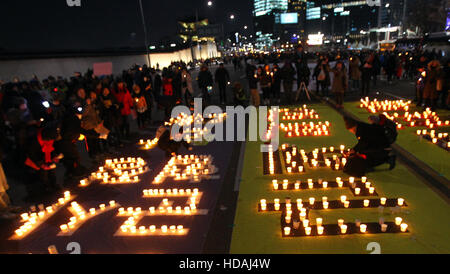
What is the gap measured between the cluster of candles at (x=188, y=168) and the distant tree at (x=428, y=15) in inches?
2316

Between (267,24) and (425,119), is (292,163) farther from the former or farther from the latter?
(267,24)

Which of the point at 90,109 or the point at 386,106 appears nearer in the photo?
the point at 90,109

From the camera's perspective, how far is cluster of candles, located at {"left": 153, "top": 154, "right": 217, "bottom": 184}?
7.08m

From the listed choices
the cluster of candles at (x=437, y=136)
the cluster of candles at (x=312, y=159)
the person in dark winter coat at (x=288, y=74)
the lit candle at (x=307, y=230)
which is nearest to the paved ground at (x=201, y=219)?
the lit candle at (x=307, y=230)

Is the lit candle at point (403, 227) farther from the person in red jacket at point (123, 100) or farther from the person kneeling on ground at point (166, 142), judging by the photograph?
the person in red jacket at point (123, 100)

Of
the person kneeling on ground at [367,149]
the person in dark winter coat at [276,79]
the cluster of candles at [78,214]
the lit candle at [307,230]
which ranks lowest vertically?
the cluster of candles at [78,214]

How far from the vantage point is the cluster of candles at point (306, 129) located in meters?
10.0

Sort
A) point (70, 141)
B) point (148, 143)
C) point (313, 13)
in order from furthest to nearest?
1. point (313, 13)
2. point (148, 143)
3. point (70, 141)

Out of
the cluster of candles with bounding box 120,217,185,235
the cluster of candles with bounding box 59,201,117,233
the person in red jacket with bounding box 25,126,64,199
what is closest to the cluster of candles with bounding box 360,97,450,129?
the cluster of candles with bounding box 120,217,185,235

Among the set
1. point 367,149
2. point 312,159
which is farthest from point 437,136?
point 312,159

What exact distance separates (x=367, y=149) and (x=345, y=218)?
200 cm

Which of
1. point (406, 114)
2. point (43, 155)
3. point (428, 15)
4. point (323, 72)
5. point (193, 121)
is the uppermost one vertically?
point (428, 15)

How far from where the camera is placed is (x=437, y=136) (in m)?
8.96

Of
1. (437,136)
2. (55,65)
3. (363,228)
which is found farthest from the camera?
(55,65)
